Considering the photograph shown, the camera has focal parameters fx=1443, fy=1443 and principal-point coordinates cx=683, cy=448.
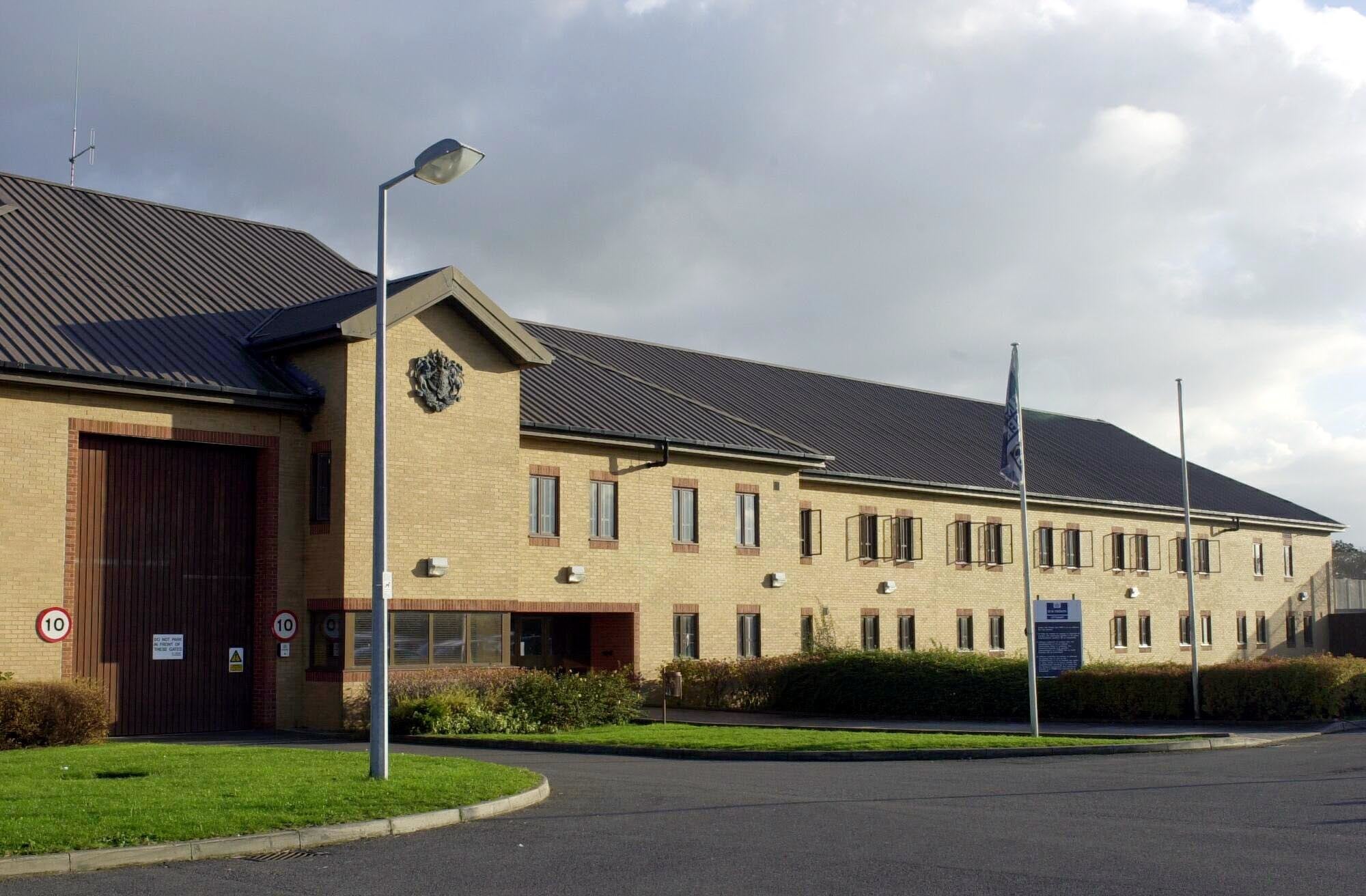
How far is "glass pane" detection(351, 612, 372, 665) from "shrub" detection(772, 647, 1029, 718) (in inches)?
403

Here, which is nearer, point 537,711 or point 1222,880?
point 1222,880

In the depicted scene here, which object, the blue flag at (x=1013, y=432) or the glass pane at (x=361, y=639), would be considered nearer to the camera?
the blue flag at (x=1013, y=432)

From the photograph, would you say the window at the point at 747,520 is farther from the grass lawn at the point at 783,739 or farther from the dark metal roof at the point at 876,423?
the grass lawn at the point at 783,739

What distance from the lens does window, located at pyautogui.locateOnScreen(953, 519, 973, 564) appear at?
146 ft

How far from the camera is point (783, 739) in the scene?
2320cm

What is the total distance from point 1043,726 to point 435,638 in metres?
11.8

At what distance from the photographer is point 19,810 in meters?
12.6

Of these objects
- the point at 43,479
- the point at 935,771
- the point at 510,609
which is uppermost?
the point at 43,479

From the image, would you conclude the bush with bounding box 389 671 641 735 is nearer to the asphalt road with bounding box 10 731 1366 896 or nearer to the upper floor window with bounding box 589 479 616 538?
the upper floor window with bounding box 589 479 616 538

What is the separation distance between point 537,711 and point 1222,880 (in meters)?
16.9

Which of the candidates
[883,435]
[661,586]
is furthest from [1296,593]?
[661,586]

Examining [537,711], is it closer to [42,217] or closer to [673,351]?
[42,217]

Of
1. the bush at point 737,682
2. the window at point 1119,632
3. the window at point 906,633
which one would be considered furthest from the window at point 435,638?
the window at point 1119,632

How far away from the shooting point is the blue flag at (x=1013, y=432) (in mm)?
24141
